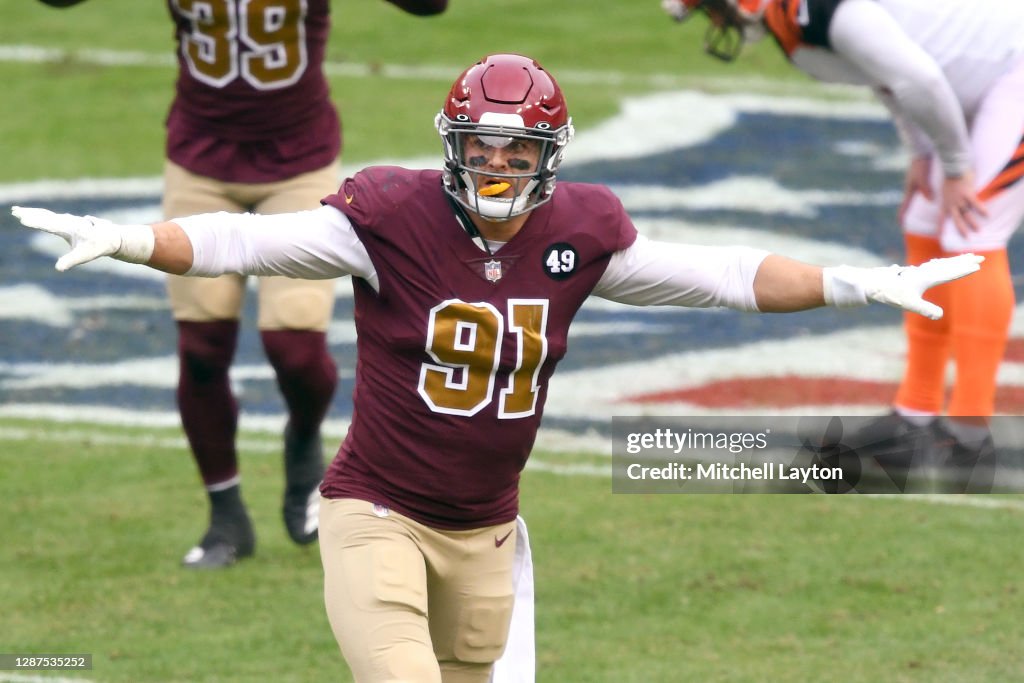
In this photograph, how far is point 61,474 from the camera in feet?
20.9

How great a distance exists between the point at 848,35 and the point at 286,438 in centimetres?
235

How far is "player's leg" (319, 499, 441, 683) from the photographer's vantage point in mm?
3457

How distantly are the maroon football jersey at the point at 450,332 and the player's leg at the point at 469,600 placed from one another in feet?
0.21

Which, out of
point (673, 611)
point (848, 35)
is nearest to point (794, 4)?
point (848, 35)

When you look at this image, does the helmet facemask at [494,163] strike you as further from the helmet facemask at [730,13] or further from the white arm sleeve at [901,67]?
the helmet facemask at [730,13]

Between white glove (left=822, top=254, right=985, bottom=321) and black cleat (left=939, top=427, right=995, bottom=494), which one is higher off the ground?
white glove (left=822, top=254, right=985, bottom=321)

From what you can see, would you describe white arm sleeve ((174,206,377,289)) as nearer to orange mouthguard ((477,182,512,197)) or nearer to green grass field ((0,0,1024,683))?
orange mouthguard ((477,182,512,197))

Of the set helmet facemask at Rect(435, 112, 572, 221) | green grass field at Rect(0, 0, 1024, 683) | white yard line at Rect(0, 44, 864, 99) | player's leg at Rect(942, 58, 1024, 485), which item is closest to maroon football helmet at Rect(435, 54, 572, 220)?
helmet facemask at Rect(435, 112, 572, 221)

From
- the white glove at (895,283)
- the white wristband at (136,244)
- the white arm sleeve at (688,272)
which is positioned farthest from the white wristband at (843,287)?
the white wristband at (136,244)

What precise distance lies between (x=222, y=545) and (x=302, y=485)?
0.33m

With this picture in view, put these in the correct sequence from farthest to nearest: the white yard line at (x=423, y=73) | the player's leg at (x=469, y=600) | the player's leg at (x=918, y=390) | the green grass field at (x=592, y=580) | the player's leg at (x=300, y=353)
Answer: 1. the white yard line at (x=423, y=73)
2. the player's leg at (x=918, y=390)
3. the player's leg at (x=300, y=353)
4. the green grass field at (x=592, y=580)
5. the player's leg at (x=469, y=600)

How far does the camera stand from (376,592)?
3.54 m

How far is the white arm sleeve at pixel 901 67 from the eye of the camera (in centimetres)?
575

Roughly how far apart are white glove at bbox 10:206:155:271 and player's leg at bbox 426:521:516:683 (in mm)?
925
